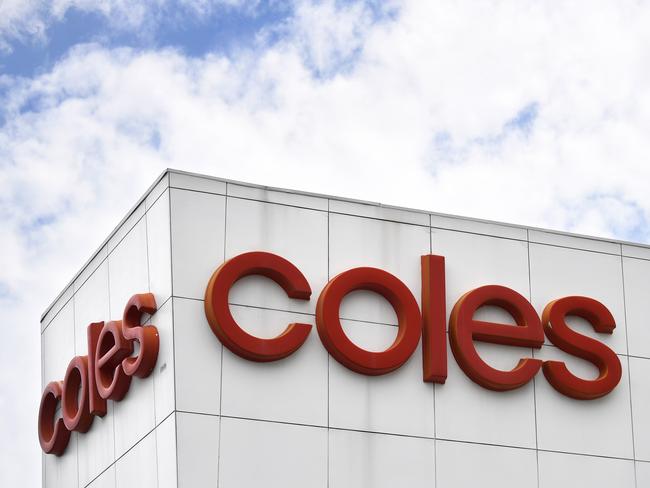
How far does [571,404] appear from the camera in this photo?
2697cm

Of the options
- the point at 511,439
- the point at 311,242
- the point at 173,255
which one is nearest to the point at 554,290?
the point at 511,439

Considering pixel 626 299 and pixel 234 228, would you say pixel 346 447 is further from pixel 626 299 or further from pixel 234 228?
pixel 626 299

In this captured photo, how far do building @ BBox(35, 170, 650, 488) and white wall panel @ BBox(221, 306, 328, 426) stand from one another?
0.02 meters

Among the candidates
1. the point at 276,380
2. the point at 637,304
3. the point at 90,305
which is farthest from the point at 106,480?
the point at 637,304

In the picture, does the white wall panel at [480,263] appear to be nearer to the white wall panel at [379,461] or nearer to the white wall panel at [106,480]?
the white wall panel at [379,461]

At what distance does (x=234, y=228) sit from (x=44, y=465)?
843 centimetres

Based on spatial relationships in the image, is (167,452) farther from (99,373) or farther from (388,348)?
(388,348)

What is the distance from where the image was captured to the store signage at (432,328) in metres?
24.7

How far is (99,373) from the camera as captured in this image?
86.9 feet

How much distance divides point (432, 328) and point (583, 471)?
378 cm

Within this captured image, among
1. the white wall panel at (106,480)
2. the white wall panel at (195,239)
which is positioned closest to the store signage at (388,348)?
the white wall panel at (195,239)

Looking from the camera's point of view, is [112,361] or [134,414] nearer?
[134,414]

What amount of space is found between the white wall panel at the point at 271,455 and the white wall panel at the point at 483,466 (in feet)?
7.25

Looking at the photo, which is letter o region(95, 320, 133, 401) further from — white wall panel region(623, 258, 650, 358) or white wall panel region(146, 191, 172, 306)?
white wall panel region(623, 258, 650, 358)
